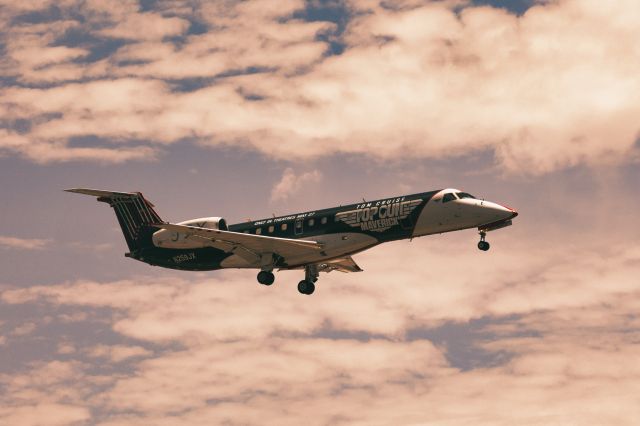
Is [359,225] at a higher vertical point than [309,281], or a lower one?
higher

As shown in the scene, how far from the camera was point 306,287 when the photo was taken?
53.2 meters

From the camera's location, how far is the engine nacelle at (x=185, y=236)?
5184 centimetres

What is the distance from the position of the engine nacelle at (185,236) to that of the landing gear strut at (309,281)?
5327mm

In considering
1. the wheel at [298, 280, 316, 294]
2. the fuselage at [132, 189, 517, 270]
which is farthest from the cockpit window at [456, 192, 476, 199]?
the wheel at [298, 280, 316, 294]

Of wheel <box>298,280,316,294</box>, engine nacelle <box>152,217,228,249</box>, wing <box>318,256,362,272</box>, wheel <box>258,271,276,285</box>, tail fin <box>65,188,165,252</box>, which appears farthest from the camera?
tail fin <box>65,188,165,252</box>

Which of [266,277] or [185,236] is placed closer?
[266,277]

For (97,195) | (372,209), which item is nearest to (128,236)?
(97,195)

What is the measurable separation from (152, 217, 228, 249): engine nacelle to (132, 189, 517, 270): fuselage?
6 centimetres

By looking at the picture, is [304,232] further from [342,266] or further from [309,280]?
[342,266]

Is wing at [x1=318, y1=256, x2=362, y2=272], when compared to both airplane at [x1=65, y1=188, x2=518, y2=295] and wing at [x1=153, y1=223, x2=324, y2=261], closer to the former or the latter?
airplane at [x1=65, y1=188, x2=518, y2=295]

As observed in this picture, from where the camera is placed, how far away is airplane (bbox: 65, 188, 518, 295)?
46.9 m

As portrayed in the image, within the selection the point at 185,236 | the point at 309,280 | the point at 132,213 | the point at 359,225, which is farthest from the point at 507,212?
the point at 132,213

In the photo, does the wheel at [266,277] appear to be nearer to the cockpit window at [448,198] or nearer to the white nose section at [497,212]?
the cockpit window at [448,198]

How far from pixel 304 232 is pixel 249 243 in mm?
3035
